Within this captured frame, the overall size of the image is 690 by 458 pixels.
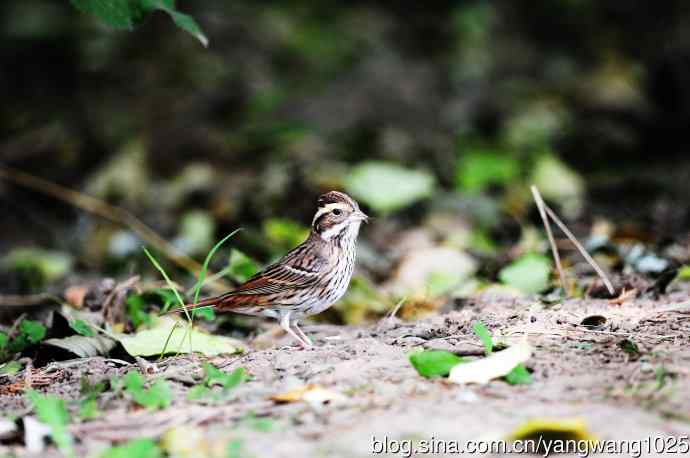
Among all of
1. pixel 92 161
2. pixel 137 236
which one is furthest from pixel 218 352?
pixel 92 161

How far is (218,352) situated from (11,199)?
5859 millimetres

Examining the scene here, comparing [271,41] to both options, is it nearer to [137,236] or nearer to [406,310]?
[137,236]

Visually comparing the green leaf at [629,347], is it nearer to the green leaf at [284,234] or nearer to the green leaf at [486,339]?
the green leaf at [486,339]

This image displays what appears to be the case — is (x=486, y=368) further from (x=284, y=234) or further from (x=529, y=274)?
(x=284, y=234)

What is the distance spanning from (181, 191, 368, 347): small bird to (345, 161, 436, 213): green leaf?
276 cm

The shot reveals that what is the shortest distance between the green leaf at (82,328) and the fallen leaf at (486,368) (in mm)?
2199

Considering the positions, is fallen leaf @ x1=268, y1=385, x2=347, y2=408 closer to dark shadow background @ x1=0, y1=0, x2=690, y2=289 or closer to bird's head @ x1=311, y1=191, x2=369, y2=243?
bird's head @ x1=311, y1=191, x2=369, y2=243

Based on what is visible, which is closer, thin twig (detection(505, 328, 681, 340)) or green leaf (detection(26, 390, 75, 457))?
green leaf (detection(26, 390, 75, 457))

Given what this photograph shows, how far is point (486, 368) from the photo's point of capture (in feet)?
13.4

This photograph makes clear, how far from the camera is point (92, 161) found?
36.8 feet

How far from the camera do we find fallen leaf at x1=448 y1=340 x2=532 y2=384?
159 inches

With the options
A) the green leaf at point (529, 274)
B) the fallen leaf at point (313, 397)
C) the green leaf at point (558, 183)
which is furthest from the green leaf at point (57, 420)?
the green leaf at point (558, 183)

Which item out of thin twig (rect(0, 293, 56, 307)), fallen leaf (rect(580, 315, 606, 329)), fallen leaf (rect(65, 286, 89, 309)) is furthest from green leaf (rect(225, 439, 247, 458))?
thin twig (rect(0, 293, 56, 307))

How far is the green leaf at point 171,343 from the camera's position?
5.13 meters
